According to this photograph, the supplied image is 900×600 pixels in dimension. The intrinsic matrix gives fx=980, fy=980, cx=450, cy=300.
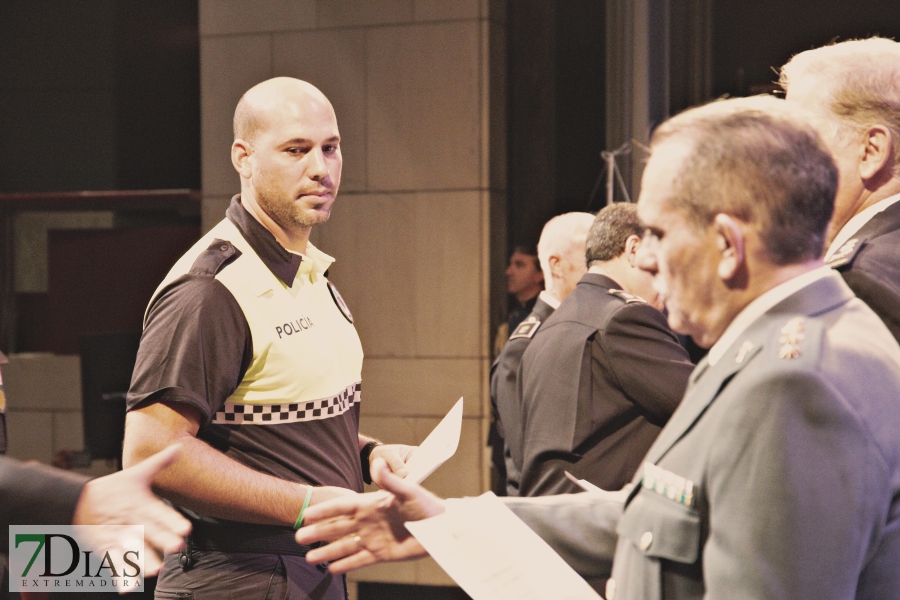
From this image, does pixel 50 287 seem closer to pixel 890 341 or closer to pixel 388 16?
pixel 388 16

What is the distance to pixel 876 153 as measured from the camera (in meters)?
1.76

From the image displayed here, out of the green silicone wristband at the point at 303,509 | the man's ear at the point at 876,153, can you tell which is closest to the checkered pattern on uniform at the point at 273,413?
the green silicone wristband at the point at 303,509

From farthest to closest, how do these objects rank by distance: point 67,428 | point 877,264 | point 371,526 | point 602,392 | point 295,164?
point 67,428
point 602,392
point 295,164
point 877,264
point 371,526

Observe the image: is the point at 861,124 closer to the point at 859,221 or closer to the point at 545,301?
the point at 859,221

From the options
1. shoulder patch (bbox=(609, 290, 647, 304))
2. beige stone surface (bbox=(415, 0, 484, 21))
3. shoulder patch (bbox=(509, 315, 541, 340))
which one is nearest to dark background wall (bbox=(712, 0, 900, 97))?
beige stone surface (bbox=(415, 0, 484, 21))

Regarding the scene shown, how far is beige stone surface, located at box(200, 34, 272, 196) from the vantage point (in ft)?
18.4

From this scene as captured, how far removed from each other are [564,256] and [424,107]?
6.74ft

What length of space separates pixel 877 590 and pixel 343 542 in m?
0.77

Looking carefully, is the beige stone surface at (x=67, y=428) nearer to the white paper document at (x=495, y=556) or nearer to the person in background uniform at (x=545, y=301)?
the person in background uniform at (x=545, y=301)

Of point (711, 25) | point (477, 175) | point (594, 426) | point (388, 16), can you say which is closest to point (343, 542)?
point (594, 426)

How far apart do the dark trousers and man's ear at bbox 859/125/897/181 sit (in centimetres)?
130

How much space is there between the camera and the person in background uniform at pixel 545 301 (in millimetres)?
3510

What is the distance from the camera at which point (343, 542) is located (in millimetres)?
1510

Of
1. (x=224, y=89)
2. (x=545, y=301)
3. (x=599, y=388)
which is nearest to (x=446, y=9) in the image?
(x=224, y=89)
